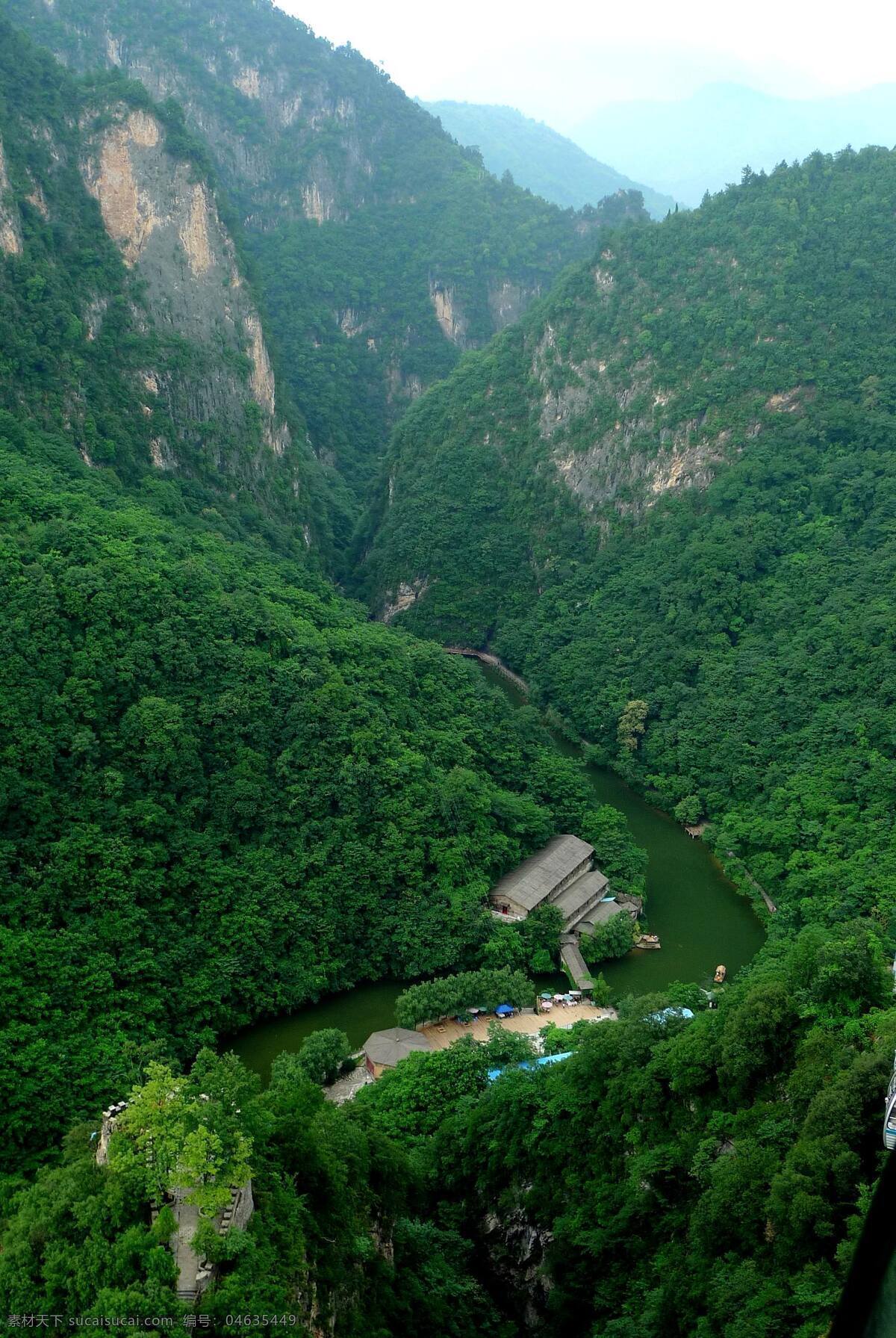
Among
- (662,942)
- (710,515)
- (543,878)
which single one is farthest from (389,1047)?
(710,515)

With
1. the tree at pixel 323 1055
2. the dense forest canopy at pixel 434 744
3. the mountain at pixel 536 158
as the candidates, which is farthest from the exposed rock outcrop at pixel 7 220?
the mountain at pixel 536 158

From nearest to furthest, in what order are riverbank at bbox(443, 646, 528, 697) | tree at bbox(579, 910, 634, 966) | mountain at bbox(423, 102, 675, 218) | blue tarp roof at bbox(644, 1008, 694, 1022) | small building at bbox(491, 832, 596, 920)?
blue tarp roof at bbox(644, 1008, 694, 1022), tree at bbox(579, 910, 634, 966), small building at bbox(491, 832, 596, 920), riverbank at bbox(443, 646, 528, 697), mountain at bbox(423, 102, 675, 218)

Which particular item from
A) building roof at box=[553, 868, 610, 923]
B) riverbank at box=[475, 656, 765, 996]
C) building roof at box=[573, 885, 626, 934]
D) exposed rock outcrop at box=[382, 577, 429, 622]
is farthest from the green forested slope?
exposed rock outcrop at box=[382, 577, 429, 622]

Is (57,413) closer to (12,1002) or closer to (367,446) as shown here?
(12,1002)

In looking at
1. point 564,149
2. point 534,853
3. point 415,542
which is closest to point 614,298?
point 415,542

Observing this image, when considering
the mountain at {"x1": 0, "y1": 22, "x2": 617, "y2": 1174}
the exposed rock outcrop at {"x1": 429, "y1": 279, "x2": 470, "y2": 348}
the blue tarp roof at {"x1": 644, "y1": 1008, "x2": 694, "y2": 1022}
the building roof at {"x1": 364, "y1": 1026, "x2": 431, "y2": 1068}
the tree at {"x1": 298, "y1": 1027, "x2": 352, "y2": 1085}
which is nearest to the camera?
the blue tarp roof at {"x1": 644, "y1": 1008, "x2": 694, "y2": 1022}

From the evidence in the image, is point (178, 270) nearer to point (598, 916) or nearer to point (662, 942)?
point (598, 916)

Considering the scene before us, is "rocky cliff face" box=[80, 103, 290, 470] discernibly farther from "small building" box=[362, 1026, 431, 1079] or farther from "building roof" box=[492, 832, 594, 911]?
"small building" box=[362, 1026, 431, 1079]
